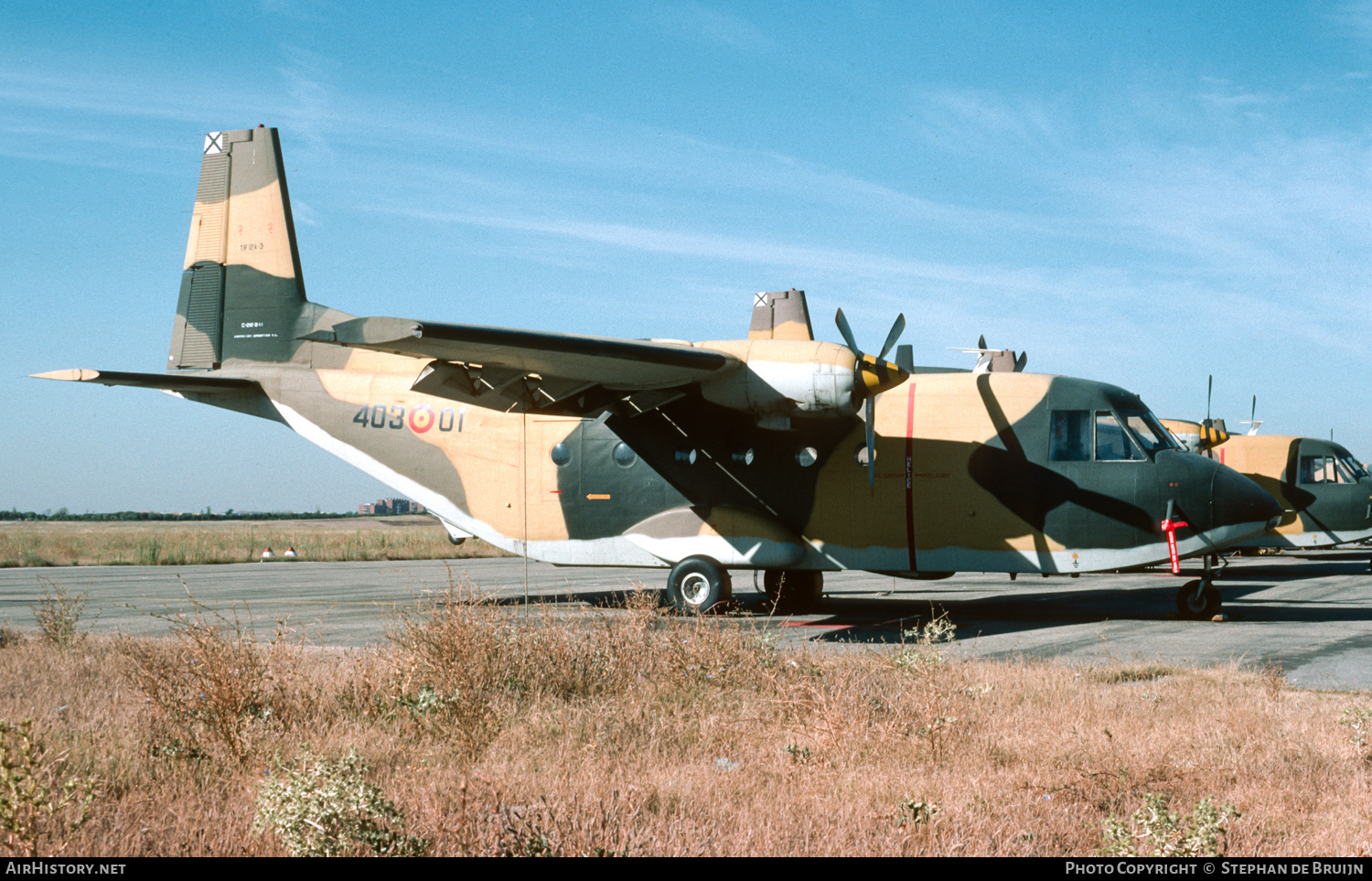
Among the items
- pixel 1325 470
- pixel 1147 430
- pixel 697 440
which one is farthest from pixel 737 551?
pixel 1325 470

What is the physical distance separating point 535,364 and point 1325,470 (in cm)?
2360

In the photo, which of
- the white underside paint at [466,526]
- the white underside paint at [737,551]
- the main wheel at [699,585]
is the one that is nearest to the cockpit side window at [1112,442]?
the white underside paint at [737,551]

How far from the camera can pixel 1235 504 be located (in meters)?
14.3

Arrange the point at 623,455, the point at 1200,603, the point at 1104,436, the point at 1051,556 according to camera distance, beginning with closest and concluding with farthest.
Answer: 1. the point at 1051,556
2. the point at 1104,436
3. the point at 1200,603
4. the point at 623,455

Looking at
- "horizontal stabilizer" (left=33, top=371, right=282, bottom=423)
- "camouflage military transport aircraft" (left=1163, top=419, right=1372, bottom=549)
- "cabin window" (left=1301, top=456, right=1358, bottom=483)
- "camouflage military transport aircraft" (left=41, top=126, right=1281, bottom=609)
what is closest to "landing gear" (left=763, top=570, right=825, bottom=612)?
"camouflage military transport aircraft" (left=41, top=126, right=1281, bottom=609)

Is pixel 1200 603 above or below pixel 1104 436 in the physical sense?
below

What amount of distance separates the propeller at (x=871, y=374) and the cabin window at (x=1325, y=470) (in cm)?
1847

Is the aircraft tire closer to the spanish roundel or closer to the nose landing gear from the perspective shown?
the nose landing gear

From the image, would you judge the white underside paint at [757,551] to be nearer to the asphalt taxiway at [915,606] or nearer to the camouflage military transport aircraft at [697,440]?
the camouflage military transport aircraft at [697,440]

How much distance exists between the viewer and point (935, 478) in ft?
49.3

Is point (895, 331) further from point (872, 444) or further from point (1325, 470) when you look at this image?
point (1325, 470)

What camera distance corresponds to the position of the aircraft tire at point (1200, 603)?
1567cm

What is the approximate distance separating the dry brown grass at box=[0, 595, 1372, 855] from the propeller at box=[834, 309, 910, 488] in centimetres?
527
